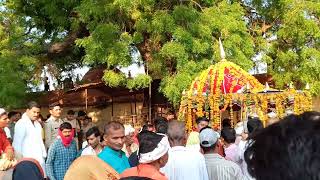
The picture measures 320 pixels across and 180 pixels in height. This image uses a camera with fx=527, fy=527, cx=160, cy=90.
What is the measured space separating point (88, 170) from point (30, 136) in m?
4.31

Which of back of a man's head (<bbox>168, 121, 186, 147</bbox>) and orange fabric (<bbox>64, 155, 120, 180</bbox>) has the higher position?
back of a man's head (<bbox>168, 121, 186, 147</bbox>)

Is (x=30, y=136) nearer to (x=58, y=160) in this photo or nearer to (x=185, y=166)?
(x=58, y=160)

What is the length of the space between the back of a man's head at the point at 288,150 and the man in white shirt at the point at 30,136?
6445mm

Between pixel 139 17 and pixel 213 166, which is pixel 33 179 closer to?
pixel 213 166

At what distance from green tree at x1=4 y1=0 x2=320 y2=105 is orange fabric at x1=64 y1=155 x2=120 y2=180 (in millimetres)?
9041

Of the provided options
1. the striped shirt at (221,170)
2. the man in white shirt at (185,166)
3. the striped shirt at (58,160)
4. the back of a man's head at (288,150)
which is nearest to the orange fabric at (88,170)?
the man in white shirt at (185,166)

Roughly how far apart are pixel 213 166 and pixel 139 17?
8.83 metres

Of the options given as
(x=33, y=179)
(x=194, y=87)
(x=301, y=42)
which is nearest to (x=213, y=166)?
(x=33, y=179)

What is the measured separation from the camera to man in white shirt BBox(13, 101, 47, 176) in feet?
24.8

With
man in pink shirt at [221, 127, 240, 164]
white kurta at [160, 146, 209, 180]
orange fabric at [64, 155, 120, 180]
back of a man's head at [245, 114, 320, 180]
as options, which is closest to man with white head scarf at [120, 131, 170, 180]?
orange fabric at [64, 155, 120, 180]

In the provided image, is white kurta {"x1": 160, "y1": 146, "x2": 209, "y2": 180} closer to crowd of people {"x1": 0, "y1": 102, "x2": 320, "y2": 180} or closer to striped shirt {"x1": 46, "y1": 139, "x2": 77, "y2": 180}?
crowd of people {"x1": 0, "y1": 102, "x2": 320, "y2": 180}

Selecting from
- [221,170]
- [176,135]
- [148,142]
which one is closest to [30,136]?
[176,135]

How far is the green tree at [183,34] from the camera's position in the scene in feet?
42.8

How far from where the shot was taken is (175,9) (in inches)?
520
